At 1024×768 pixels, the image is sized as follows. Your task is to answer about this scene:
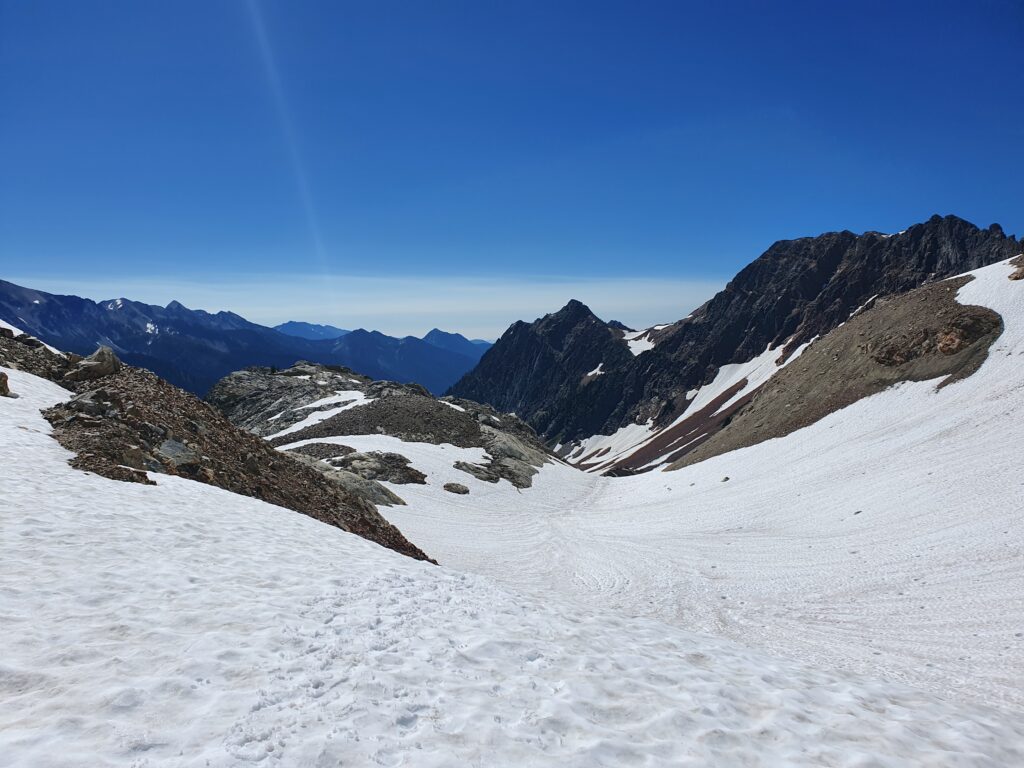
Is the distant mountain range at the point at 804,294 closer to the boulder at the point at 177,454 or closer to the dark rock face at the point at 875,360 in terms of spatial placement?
the dark rock face at the point at 875,360

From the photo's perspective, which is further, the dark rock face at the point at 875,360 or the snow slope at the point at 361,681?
the dark rock face at the point at 875,360

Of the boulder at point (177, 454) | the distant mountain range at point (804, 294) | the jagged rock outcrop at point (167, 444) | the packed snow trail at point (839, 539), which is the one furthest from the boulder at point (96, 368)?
the distant mountain range at point (804, 294)

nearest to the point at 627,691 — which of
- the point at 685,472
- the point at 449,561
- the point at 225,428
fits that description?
the point at 449,561

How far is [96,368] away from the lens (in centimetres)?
2311

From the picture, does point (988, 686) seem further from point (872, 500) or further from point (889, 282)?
point (889, 282)

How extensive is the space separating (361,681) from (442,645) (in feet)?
5.29

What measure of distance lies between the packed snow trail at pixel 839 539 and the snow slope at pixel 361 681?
4934 mm

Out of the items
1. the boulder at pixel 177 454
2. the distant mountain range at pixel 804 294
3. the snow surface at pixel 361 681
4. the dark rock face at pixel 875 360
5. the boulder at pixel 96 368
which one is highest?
the distant mountain range at pixel 804 294

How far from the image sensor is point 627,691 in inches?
279

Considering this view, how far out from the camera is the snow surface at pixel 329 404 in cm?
6047

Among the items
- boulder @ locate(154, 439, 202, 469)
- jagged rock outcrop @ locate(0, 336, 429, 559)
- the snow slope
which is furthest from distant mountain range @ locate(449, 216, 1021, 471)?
the snow slope

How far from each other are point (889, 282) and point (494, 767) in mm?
193776

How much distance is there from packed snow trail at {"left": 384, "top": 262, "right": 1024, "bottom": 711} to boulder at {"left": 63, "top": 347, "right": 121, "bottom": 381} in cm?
1447

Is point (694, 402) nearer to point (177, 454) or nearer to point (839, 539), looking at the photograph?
point (839, 539)
